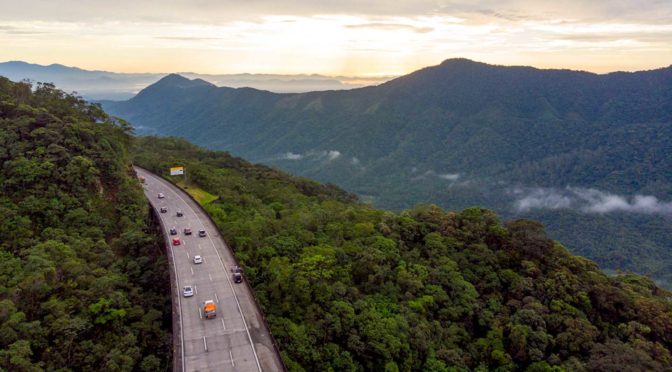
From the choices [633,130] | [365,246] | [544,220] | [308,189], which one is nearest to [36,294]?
[365,246]

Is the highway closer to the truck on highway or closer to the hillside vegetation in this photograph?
the truck on highway

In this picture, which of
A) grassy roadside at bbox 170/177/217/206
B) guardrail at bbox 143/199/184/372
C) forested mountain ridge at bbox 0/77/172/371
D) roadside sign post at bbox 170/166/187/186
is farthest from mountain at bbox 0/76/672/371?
roadside sign post at bbox 170/166/187/186

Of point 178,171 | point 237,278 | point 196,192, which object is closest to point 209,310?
point 237,278

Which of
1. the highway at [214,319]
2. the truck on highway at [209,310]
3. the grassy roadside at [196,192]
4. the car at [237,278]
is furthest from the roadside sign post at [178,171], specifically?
the truck on highway at [209,310]

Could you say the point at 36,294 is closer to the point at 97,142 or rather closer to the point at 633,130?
the point at 97,142

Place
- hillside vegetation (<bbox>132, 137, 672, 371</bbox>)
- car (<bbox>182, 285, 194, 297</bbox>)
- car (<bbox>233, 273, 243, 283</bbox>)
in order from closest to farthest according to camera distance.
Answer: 1. car (<bbox>182, 285, 194, 297</bbox>)
2. hillside vegetation (<bbox>132, 137, 672, 371</bbox>)
3. car (<bbox>233, 273, 243, 283</bbox>)
